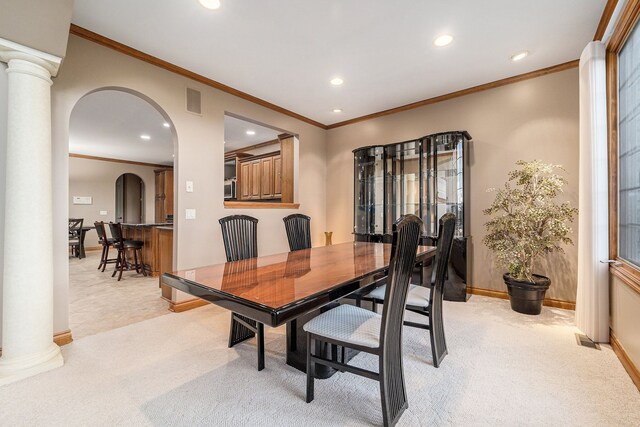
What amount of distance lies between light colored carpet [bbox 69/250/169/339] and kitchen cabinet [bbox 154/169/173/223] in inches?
139

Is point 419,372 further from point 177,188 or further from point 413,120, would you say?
point 413,120

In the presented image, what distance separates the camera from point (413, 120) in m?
4.24

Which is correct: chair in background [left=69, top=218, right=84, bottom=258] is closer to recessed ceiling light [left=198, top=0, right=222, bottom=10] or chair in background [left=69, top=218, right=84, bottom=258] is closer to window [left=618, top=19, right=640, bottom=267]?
recessed ceiling light [left=198, top=0, right=222, bottom=10]

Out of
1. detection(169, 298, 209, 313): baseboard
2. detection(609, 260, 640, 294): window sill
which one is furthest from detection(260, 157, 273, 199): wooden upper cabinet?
detection(609, 260, 640, 294): window sill

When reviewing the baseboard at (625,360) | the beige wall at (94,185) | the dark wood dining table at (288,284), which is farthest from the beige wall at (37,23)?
the beige wall at (94,185)

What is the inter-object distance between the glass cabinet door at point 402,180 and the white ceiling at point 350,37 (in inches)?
33.6

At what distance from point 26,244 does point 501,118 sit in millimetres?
4649

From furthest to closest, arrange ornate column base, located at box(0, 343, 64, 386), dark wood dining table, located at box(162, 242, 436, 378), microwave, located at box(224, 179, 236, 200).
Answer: microwave, located at box(224, 179, 236, 200), ornate column base, located at box(0, 343, 64, 386), dark wood dining table, located at box(162, 242, 436, 378)

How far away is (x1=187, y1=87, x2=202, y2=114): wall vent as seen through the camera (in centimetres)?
326

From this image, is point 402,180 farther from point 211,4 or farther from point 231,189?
point 231,189

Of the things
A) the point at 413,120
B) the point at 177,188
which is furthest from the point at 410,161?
the point at 177,188

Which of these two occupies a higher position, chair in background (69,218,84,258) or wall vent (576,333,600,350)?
chair in background (69,218,84,258)

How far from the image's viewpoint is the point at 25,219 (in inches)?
76.5

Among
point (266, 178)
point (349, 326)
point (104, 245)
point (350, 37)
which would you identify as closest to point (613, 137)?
point (350, 37)
